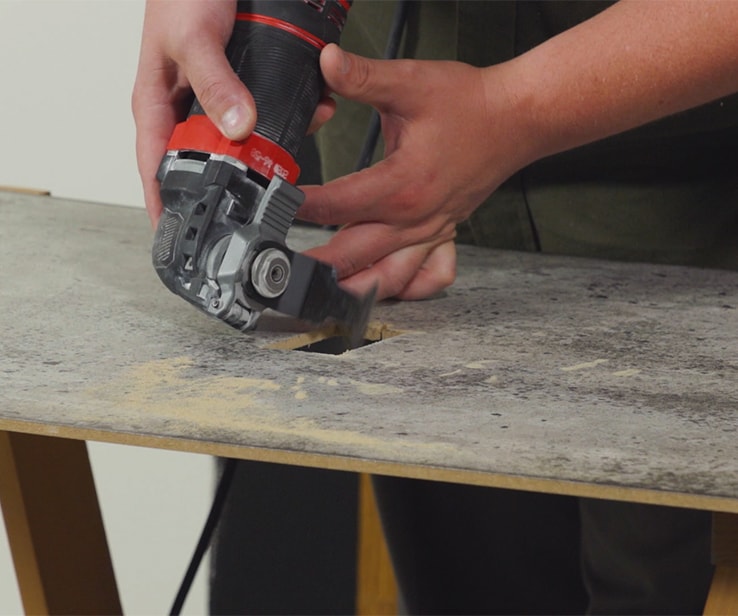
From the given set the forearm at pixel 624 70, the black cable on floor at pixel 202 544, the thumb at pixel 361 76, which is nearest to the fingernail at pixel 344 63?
the thumb at pixel 361 76

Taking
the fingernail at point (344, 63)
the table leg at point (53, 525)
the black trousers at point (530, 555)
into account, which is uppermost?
the fingernail at point (344, 63)

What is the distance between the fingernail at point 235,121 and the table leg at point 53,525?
0.25 meters

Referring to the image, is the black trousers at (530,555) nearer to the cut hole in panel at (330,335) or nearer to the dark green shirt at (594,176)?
the dark green shirt at (594,176)

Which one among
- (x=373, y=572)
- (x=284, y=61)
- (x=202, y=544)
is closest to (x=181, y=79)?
(x=284, y=61)

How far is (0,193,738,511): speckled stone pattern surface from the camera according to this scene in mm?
530

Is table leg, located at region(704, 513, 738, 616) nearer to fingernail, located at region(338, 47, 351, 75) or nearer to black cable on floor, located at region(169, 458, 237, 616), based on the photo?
fingernail, located at region(338, 47, 351, 75)

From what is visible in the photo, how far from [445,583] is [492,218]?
0.46 m

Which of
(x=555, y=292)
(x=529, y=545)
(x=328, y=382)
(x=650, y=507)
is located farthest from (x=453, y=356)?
(x=529, y=545)

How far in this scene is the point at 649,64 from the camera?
2.39ft

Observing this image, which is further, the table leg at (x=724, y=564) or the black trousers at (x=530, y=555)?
the black trousers at (x=530, y=555)

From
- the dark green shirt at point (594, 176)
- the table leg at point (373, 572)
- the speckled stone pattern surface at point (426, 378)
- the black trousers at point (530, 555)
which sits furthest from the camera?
the table leg at point (373, 572)

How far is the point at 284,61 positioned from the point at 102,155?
37.5 inches

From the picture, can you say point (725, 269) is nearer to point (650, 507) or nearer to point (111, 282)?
point (650, 507)

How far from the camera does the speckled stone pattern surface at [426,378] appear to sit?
→ 530 mm
